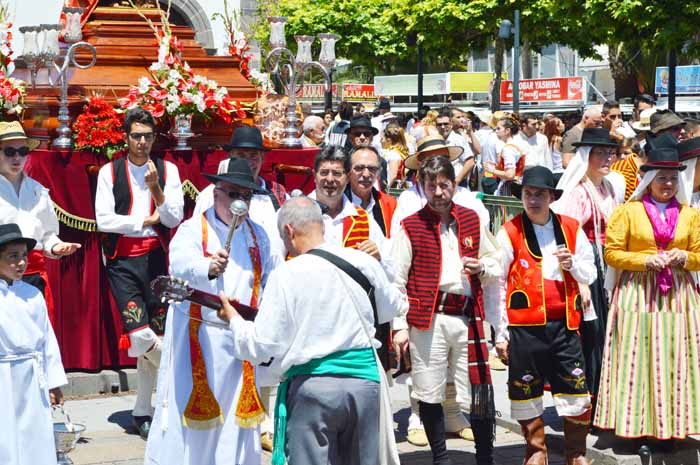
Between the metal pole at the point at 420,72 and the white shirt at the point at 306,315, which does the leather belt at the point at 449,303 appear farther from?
the metal pole at the point at 420,72

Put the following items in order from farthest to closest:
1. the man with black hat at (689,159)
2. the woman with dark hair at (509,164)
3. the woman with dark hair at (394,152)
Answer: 1. the woman with dark hair at (509,164)
2. the woman with dark hair at (394,152)
3. the man with black hat at (689,159)

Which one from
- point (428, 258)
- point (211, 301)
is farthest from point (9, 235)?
point (428, 258)

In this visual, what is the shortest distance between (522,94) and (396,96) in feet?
49.2

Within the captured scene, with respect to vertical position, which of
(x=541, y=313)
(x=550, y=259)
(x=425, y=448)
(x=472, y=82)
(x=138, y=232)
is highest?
(x=472, y=82)

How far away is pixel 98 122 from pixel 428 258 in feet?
10.7

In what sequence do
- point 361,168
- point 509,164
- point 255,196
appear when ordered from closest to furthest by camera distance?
1. point 255,196
2. point 361,168
3. point 509,164

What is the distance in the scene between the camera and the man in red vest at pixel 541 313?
22.6 feet

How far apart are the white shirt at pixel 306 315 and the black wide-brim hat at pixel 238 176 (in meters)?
0.93

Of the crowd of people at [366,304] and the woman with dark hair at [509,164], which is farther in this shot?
the woman with dark hair at [509,164]

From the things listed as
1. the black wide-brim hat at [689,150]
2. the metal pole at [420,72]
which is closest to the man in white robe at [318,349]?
the black wide-brim hat at [689,150]

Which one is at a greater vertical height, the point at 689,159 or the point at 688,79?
the point at 688,79

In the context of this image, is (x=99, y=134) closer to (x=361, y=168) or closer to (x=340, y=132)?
(x=361, y=168)

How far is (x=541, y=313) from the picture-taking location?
6863 millimetres

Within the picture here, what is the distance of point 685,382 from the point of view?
24.1 feet
